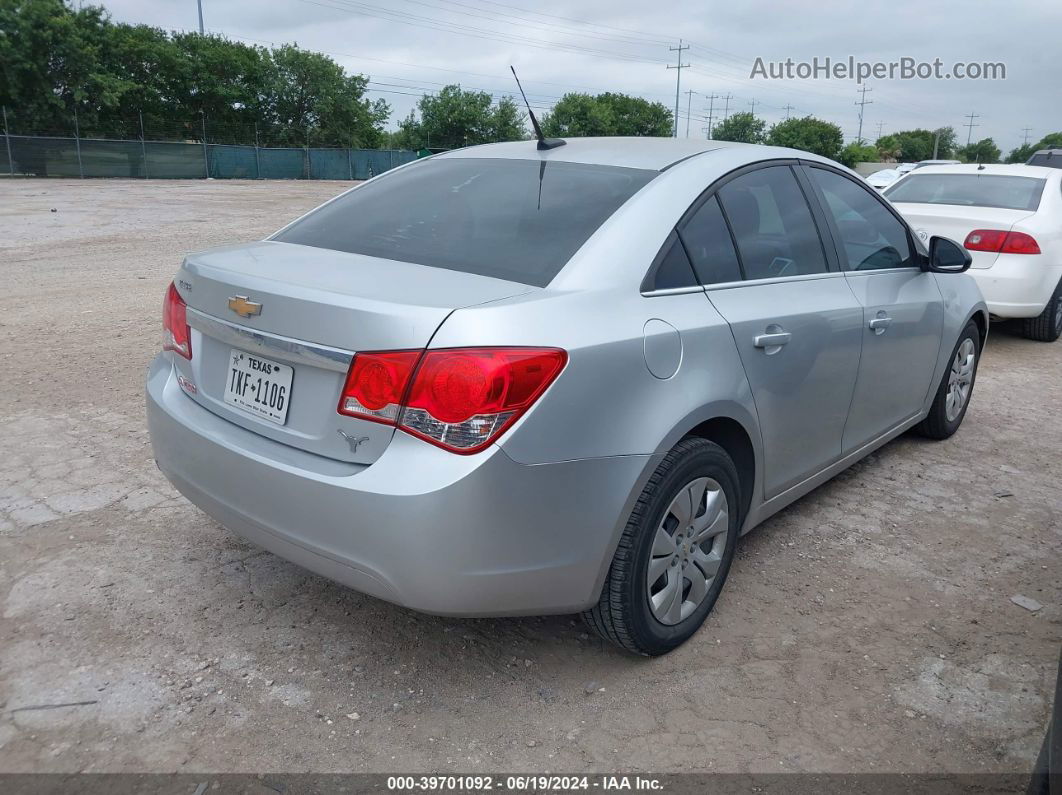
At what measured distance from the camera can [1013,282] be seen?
7.22 m

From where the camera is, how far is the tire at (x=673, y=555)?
8.41 feet

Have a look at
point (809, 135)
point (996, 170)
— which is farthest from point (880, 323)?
point (809, 135)

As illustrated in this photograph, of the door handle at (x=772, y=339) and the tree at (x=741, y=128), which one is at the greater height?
the tree at (x=741, y=128)

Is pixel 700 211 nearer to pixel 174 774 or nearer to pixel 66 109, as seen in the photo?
pixel 174 774

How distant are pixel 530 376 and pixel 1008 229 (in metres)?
6.45

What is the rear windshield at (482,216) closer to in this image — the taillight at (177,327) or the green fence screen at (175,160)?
the taillight at (177,327)

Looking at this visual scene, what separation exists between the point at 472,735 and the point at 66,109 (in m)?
49.2

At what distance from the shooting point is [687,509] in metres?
2.76

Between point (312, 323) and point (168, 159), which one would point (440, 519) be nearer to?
point (312, 323)

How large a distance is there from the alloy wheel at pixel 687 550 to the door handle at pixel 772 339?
1.65 ft

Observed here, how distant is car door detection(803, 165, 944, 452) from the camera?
3.72 meters

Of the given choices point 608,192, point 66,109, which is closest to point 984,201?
point 608,192

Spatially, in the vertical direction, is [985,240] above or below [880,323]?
above

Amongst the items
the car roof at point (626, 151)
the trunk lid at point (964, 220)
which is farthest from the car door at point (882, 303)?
the trunk lid at point (964, 220)
